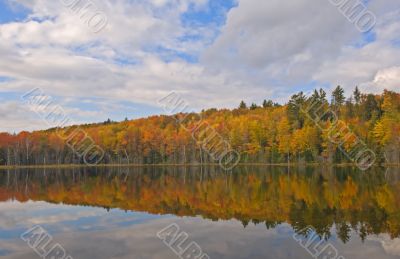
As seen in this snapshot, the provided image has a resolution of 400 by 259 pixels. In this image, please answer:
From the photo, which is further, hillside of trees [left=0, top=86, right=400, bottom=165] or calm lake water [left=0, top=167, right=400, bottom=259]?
hillside of trees [left=0, top=86, right=400, bottom=165]

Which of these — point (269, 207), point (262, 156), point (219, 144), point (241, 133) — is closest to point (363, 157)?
point (262, 156)

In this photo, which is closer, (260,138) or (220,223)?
(220,223)

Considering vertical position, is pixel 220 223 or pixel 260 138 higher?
pixel 260 138

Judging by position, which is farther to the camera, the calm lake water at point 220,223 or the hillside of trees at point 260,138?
the hillside of trees at point 260,138

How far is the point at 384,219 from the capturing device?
1848 cm

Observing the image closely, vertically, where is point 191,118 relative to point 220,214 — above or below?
above

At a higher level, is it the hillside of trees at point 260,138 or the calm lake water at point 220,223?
the hillside of trees at point 260,138

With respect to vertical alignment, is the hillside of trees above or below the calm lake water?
above

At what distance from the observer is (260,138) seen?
348 feet

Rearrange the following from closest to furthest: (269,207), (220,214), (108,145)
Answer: (220,214) → (269,207) → (108,145)

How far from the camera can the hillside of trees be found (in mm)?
87312

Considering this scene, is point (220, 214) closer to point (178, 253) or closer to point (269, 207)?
point (269, 207)

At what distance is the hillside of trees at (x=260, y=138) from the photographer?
87312mm

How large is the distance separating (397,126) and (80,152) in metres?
95.9
